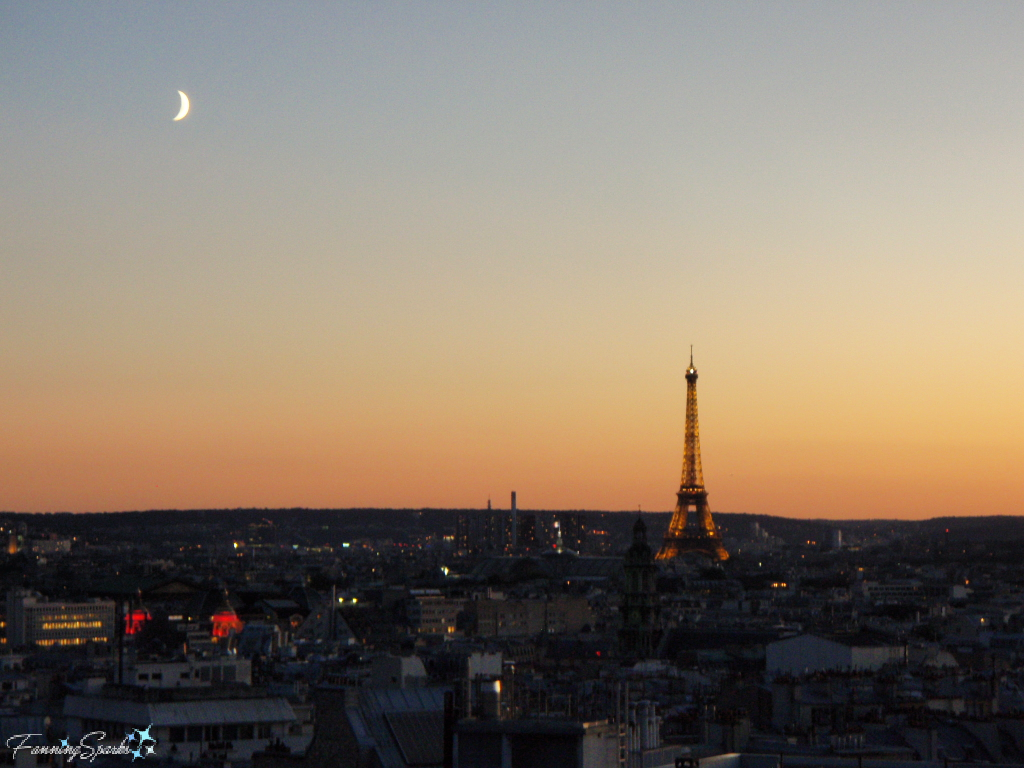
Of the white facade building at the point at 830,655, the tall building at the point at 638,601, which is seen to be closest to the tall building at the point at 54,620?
the tall building at the point at 638,601

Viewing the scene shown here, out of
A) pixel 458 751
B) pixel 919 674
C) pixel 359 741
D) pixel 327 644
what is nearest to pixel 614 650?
pixel 327 644

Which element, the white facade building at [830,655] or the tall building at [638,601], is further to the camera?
the tall building at [638,601]

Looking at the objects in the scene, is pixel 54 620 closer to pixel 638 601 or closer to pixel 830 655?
pixel 638 601

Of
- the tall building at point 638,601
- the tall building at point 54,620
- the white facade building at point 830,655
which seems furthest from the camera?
A: the tall building at point 54,620

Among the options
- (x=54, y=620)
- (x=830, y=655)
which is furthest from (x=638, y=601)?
(x=54, y=620)

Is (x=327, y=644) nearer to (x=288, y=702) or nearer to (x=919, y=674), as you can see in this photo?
(x=919, y=674)

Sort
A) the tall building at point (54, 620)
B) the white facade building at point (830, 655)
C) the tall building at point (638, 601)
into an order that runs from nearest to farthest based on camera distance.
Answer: the white facade building at point (830, 655), the tall building at point (638, 601), the tall building at point (54, 620)

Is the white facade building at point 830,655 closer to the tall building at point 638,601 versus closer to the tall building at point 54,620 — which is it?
the tall building at point 638,601

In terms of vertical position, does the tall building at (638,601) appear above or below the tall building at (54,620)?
above
